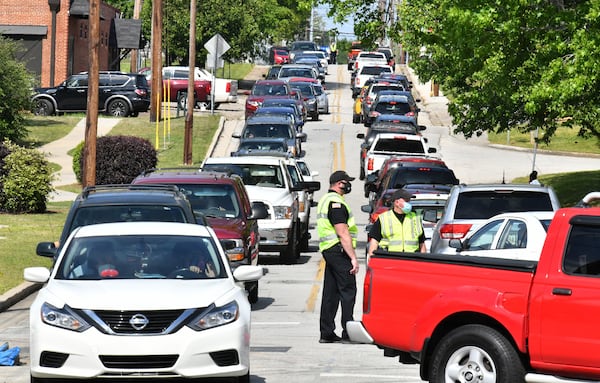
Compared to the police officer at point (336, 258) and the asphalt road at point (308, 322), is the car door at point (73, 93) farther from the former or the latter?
the police officer at point (336, 258)

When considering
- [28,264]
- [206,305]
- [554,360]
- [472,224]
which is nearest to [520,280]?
[554,360]

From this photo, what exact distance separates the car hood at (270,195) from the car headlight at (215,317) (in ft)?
44.5

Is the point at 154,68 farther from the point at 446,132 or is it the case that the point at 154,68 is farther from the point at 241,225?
the point at 241,225

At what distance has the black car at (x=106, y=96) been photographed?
5556 centimetres

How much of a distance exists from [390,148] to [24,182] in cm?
1201

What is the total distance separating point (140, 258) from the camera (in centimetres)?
1259

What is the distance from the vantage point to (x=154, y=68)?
52156mm

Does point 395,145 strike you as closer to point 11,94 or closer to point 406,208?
point 11,94

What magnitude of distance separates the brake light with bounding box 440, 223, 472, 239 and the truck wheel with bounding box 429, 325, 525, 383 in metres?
7.81

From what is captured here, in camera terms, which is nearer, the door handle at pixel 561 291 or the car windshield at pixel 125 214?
the door handle at pixel 561 291

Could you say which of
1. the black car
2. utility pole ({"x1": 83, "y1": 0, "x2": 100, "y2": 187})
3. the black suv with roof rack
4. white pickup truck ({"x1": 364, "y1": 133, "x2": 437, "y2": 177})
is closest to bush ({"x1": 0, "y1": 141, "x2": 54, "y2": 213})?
utility pole ({"x1": 83, "y1": 0, "x2": 100, "y2": 187})

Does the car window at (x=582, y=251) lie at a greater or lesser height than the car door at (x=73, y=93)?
greater

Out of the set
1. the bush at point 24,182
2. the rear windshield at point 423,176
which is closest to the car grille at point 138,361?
the rear windshield at point 423,176

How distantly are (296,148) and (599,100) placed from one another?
62.7 ft
